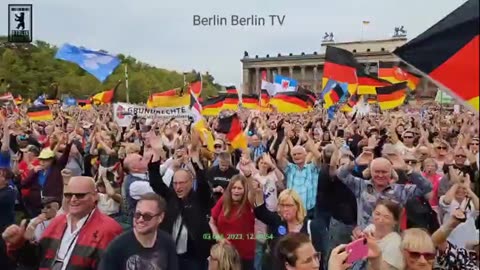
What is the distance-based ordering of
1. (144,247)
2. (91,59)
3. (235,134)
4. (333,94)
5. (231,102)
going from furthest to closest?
(231,102) → (333,94) → (91,59) → (235,134) → (144,247)

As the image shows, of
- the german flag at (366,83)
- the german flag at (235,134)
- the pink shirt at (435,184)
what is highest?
the german flag at (366,83)

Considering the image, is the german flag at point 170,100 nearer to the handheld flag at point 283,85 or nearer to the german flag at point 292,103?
the german flag at point 292,103

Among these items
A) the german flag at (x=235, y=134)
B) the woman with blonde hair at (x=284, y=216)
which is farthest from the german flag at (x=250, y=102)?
the woman with blonde hair at (x=284, y=216)

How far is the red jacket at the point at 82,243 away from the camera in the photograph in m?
4.39

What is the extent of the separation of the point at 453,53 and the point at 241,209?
139 inches

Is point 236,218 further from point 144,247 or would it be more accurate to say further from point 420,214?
point 144,247

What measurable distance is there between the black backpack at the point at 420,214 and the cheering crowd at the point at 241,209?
0.01 metres

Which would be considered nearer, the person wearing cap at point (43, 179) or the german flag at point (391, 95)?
the person wearing cap at point (43, 179)

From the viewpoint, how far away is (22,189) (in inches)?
323

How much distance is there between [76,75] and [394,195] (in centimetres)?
6194

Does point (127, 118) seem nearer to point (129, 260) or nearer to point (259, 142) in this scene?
point (259, 142)

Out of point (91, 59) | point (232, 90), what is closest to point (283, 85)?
point (232, 90)

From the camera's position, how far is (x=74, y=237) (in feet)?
14.7

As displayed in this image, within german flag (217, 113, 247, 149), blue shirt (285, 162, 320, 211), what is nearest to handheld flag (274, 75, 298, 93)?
german flag (217, 113, 247, 149)
